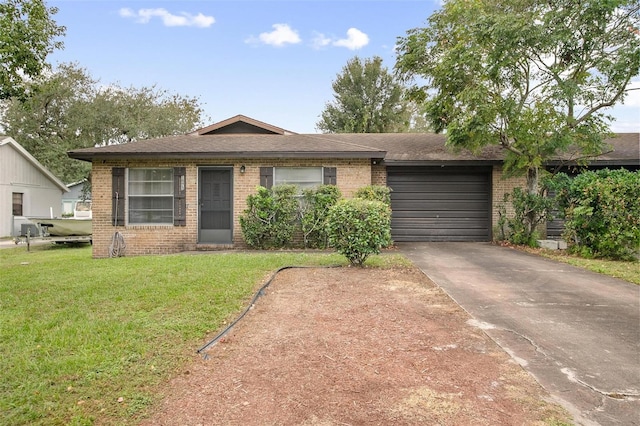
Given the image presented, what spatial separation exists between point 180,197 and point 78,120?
843 inches

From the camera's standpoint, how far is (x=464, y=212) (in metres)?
11.5

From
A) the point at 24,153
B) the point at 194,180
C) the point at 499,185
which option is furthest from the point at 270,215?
the point at 24,153

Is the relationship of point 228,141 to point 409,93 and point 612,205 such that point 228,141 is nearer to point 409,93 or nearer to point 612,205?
point 409,93

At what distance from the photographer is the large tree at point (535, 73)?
872cm

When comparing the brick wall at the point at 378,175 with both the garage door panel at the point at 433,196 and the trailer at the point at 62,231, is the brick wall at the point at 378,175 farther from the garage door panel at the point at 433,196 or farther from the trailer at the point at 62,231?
the trailer at the point at 62,231

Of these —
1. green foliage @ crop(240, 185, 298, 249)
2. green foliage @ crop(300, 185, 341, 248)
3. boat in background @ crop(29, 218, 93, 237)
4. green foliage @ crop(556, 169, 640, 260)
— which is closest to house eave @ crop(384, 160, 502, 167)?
green foliage @ crop(300, 185, 341, 248)

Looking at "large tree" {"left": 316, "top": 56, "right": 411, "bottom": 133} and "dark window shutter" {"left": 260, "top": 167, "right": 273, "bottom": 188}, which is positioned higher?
"large tree" {"left": 316, "top": 56, "right": 411, "bottom": 133}

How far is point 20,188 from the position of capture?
822 inches

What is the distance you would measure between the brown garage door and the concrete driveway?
3749mm

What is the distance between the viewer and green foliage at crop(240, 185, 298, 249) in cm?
951

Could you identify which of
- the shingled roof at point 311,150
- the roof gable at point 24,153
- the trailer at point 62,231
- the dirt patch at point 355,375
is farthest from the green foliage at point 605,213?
the roof gable at point 24,153

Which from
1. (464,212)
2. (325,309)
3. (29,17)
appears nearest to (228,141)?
(29,17)

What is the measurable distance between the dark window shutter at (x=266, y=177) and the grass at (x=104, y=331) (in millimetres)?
3428

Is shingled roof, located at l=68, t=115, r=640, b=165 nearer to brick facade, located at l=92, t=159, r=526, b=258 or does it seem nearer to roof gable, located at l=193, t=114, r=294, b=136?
roof gable, located at l=193, t=114, r=294, b=136
